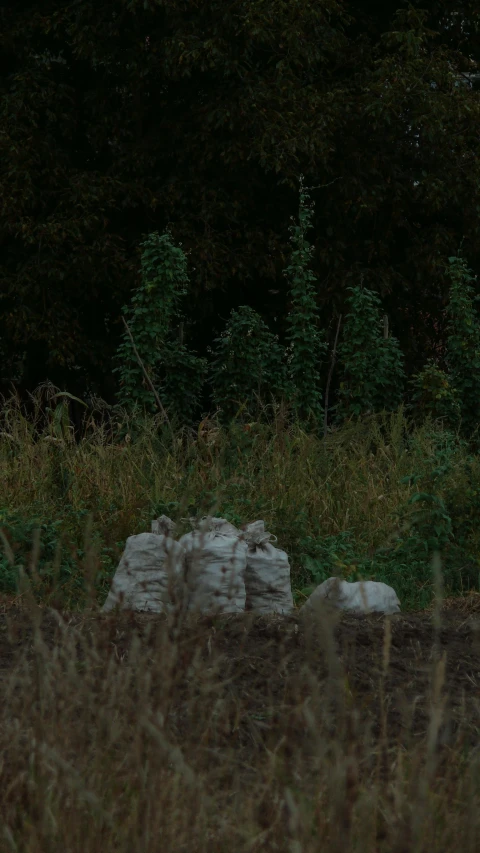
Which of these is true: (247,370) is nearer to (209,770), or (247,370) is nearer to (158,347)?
(158,347)

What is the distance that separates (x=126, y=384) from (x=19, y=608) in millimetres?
5370

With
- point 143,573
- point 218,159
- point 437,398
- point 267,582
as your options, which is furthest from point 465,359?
point 143,573

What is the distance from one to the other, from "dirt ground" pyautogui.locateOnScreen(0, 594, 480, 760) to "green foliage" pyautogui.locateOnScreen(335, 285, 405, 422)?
560 centimetres

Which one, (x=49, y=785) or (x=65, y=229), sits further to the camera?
(x=65, y=229)

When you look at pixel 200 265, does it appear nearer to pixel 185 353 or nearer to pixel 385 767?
pixel 185 353

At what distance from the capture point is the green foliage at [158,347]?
10.5 metres

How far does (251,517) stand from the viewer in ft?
23.8

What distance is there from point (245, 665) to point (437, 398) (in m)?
7.07

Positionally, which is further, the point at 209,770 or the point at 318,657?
the point at 318,657

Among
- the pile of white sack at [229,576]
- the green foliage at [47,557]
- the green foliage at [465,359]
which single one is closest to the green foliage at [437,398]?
the green foliage at [465,359]

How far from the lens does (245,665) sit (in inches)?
172

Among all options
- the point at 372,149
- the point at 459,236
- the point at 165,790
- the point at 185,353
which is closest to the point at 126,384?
the point at 185,353

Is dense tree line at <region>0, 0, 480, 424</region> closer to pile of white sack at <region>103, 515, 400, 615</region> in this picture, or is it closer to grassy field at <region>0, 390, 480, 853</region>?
grassy field at <region>0, 390, 480, 853</region>

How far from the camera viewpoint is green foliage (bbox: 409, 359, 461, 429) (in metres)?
11.1
